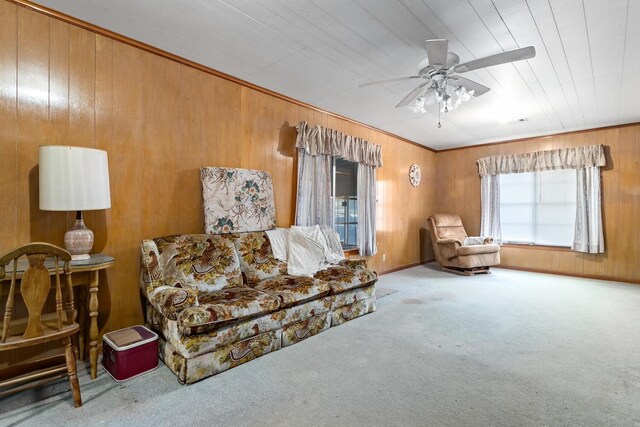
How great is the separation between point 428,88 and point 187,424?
304 cm

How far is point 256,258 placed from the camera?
3.02 meters

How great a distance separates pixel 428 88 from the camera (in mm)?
2809

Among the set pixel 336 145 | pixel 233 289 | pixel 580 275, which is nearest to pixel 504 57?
pixel 336 145

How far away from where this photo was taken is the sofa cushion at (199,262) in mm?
2480

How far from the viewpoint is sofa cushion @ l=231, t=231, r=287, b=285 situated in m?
2.93

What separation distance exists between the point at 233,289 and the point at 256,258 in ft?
1.50

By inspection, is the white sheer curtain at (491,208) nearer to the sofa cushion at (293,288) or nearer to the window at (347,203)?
the window at (347,203)

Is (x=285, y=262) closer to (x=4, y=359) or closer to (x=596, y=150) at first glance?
(x=4, y=359)

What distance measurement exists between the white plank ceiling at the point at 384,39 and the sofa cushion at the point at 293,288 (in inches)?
79.8

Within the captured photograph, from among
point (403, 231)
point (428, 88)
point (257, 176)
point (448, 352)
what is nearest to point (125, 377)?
point (257, 176)

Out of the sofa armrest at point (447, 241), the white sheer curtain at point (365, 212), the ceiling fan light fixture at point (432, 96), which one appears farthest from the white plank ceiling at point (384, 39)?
the sofa armrest at point (447, 241)

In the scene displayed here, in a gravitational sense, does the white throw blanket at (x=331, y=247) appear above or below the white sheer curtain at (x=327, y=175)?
below

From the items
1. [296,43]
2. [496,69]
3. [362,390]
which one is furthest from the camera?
[496,69]

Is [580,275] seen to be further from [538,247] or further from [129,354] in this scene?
[129,354]
